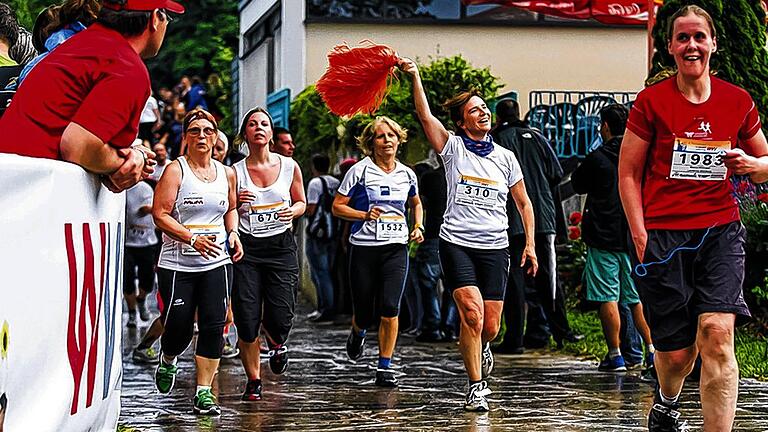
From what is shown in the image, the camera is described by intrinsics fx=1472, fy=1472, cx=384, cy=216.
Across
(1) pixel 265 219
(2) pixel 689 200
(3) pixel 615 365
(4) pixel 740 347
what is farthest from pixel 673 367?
(4) pixel 740 347

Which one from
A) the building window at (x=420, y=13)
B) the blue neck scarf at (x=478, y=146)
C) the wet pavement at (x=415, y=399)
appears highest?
the building window at (x=420, y=13)

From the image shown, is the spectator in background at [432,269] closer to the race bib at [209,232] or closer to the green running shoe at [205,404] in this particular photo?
the race bib at [209,232]

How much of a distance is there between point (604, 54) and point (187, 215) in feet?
39.3

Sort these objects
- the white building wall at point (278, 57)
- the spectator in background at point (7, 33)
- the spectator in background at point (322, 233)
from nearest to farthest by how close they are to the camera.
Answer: the spectator in background at point (7, 33), the spectator in background at point (322, 233), the white building wall at point (278, 57)

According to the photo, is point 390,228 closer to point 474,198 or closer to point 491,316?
point 474,198

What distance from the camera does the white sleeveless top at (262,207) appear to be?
10578mm

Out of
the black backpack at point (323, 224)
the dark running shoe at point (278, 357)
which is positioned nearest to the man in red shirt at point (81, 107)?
the dark running shoe at point (278, 357)

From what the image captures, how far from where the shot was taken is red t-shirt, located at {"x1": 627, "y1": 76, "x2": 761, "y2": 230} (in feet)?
23.0

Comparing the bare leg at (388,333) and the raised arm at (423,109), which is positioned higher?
the raised arm at (423,109)

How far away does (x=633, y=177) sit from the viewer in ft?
23.6

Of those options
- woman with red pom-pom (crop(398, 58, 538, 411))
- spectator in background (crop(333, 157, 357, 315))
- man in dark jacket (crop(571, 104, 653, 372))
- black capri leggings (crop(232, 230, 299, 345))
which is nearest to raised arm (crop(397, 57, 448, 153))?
woman with red pom-pom (crop(398, 58, 538, 411))

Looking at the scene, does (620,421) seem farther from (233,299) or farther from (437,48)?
(437,48)

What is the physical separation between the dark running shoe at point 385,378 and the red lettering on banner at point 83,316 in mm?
5139

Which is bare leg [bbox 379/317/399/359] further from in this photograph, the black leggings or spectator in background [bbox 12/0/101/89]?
spectator in background [bbox 12/0/101/89]
